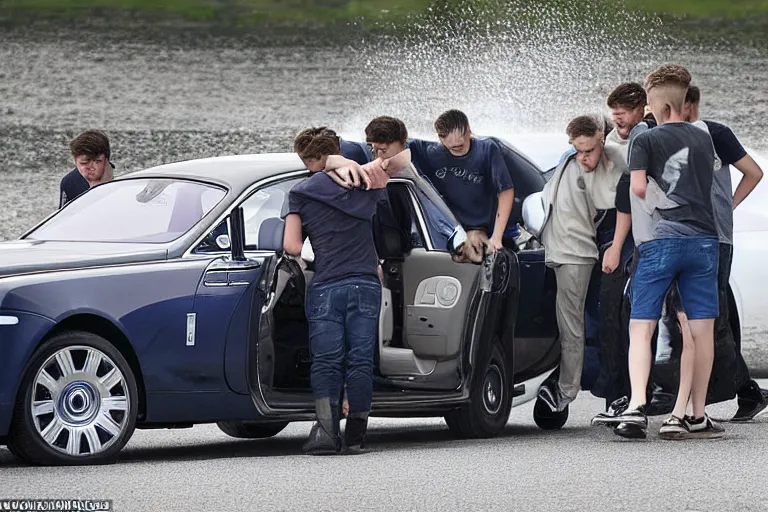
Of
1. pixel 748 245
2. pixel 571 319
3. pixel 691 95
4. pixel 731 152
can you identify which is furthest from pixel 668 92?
pixel 748 245

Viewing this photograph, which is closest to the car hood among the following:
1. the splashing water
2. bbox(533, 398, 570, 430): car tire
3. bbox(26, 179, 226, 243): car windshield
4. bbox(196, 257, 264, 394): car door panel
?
bbox(26, 179, 226, 243): car windshield

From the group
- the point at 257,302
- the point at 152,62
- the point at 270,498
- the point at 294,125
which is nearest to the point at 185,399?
the point at 257,302

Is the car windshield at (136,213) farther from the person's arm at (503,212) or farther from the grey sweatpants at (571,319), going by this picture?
the grey sweatpants at (571,319)

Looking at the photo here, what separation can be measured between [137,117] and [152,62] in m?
4.33

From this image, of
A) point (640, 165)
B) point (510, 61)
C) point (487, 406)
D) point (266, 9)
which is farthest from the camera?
point (266, 9)

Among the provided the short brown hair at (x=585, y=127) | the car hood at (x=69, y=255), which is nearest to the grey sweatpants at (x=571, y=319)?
the short brown hair at (x=585, y=127)

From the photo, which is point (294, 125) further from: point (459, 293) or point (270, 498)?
point (270, 498)

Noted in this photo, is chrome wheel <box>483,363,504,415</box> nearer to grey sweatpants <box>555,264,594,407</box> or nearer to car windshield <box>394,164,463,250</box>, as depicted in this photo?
grey sweatpants <box>555,264,594,407</box>

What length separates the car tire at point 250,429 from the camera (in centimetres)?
1110

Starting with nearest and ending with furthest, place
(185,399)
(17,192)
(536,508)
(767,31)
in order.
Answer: (536,508), (185,399), (17,192), (767,31)

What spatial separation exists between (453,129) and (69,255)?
2.55 metres

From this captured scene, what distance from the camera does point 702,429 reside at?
10.0 metres

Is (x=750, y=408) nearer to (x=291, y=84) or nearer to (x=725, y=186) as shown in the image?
(x=725, y=186)

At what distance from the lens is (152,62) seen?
4809 cm
